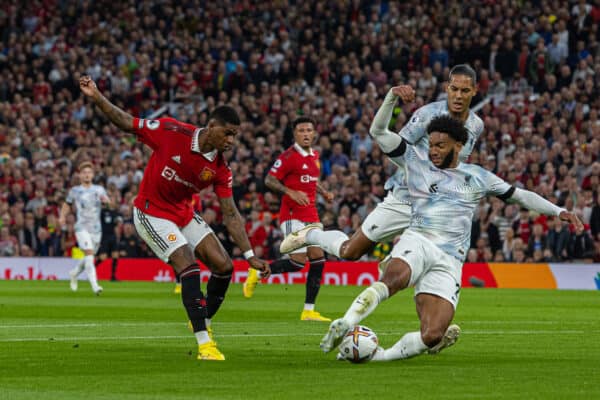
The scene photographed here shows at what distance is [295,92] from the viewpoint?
111 feet

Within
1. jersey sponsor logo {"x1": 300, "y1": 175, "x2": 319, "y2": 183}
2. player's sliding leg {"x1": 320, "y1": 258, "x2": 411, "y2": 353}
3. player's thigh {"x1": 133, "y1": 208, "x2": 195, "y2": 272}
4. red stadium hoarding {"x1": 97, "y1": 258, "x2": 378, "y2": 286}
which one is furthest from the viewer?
red stadium hoarding {"x1": 97, "y1": 258, "x2": 378, "y2": 286}

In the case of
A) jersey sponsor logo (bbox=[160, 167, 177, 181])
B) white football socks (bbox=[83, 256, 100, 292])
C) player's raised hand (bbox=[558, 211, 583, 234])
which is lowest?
white football socks (bbox=[83, 256, 100, 292])

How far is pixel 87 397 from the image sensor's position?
7.62 meters

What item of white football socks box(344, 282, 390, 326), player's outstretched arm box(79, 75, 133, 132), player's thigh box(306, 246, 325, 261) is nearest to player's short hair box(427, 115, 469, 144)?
white football socks box(344, 282, 390, 326)

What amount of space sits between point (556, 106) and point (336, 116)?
19.3 ft

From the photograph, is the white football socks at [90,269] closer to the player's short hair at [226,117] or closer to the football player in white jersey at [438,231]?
the player's short hair at [226,117]

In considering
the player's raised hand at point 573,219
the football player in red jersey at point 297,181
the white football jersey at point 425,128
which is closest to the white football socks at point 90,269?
the football player in red jersey at point 297,181

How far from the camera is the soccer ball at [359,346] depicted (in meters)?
9.69

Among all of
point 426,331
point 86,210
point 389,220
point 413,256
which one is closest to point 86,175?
point 86,210

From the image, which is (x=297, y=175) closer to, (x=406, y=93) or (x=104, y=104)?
(x=104, y=104)

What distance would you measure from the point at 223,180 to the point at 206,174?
11.7 inches

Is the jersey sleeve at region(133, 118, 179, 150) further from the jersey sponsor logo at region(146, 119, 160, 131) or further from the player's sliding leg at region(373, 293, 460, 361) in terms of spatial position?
the player's sliding leg at region(373, 293, 460, 361)

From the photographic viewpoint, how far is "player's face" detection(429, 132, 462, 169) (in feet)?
33.3

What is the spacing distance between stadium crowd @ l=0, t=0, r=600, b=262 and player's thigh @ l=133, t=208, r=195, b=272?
46.1ft
